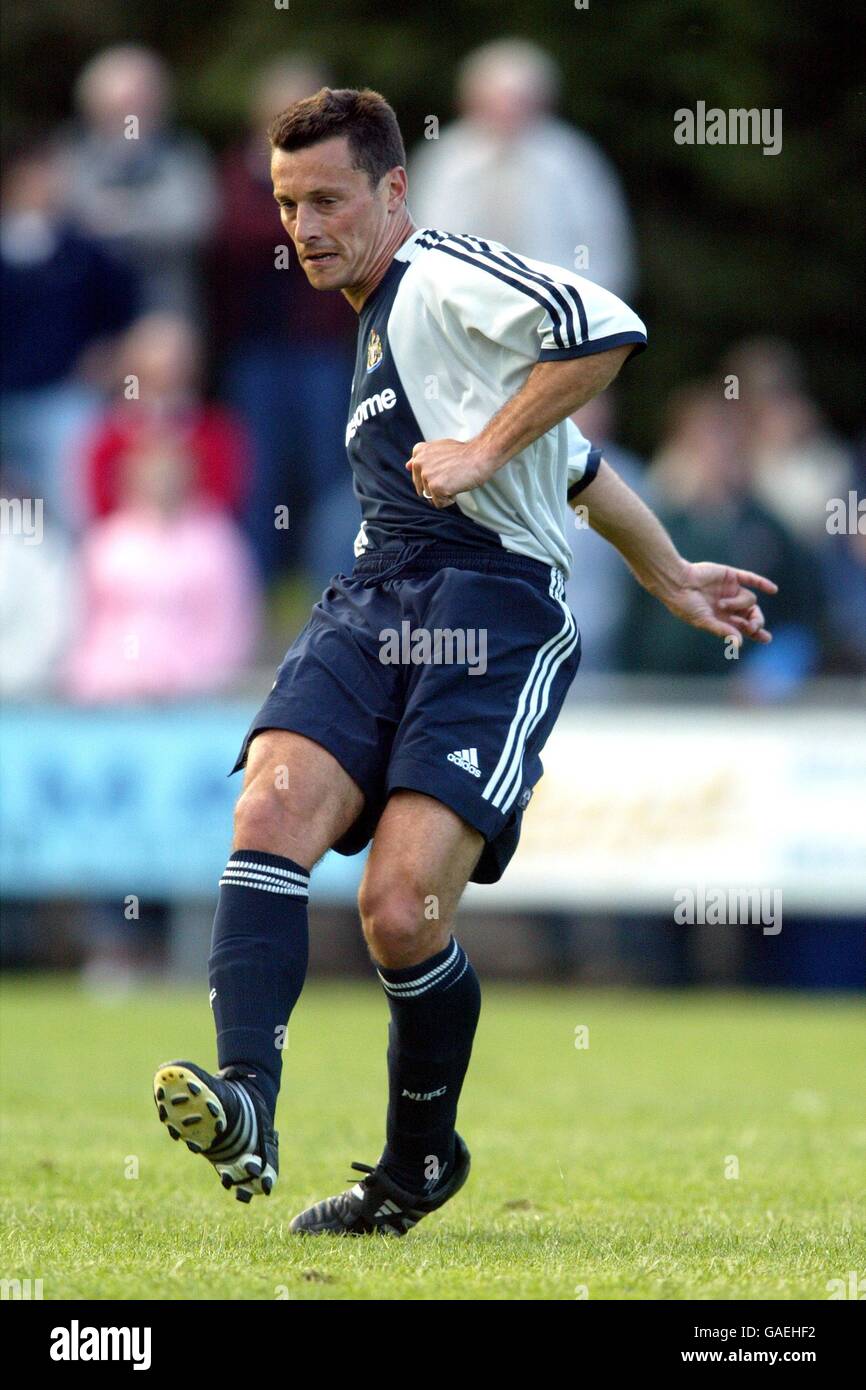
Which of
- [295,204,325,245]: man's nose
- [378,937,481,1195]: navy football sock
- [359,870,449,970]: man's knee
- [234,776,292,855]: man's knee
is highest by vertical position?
[295,204,325,245]: man's nose

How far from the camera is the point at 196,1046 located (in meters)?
10.3

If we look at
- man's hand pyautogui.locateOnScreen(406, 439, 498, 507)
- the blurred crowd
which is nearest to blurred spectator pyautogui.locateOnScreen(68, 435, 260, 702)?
the blurred crowd

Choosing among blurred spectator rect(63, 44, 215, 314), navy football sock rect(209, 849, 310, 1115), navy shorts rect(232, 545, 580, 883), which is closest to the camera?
navy football sock rect(209, 849, 310, 1115)

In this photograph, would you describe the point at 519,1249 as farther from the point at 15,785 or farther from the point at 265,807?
the point at 15,785

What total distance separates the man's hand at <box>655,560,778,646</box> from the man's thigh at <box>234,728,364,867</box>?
130 cm

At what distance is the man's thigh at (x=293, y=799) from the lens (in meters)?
5.49

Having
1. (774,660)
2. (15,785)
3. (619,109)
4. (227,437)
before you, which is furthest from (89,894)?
(619,109)

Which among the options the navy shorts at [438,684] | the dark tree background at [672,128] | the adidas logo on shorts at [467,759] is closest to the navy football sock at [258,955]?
the navy shorts at [438,684]

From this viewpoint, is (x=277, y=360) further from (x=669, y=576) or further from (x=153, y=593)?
(x=669, y=576)

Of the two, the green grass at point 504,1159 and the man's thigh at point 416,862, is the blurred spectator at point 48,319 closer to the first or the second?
the green grass at point 504,1159

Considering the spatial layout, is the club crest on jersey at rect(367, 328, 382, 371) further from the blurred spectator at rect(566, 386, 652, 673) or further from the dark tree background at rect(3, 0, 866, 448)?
the dark tree background at rect(3, 0, 866, 448)

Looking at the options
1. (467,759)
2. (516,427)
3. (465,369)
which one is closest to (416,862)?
(467,759)

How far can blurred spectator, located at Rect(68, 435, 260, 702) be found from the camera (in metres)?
14.3
